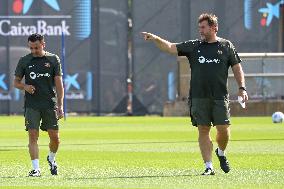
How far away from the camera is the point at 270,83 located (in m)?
39.5

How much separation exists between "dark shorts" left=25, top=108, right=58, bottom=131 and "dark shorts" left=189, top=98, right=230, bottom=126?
1.81 m

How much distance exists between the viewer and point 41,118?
14547mm

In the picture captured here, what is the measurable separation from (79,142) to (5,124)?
1019 centimetres

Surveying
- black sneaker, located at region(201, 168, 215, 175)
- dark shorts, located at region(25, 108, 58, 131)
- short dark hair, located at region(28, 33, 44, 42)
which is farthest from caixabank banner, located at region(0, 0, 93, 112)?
black sneaker, located at region(201, 168, 215, 175)

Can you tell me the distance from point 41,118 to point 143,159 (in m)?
3.18

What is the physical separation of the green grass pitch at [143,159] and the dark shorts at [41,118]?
62cm

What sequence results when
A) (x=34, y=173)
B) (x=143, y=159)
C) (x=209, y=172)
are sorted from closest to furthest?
(x=209, y=172)
(x=34, y=173)
(x=143, y=159)

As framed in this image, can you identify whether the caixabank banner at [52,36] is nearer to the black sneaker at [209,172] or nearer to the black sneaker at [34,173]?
the black sneaker at [34,173]

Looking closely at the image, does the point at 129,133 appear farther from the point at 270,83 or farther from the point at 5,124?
the point at 270,83

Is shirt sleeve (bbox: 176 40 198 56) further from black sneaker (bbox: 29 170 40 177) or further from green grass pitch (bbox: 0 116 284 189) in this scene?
black sneaker (bbox: 29 170 40 177)

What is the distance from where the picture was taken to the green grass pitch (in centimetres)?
1288

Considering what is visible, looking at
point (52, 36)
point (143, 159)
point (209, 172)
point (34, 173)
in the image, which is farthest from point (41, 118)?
point (52, 36)

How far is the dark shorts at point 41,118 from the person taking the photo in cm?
1438

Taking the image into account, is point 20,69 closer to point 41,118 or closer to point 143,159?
point 41,118
